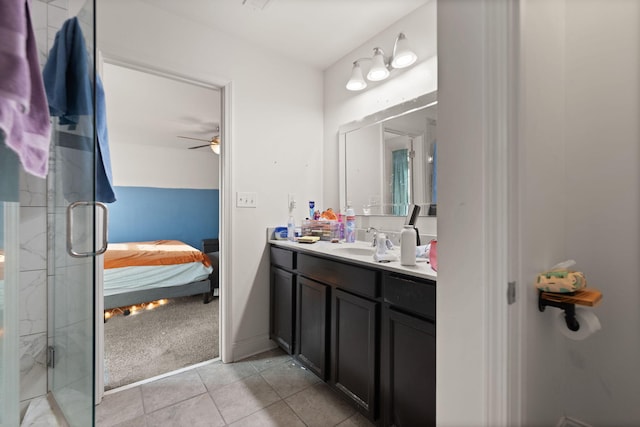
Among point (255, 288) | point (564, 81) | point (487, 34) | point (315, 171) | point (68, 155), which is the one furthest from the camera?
point (315, 171)

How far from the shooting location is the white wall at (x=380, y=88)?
1.73m

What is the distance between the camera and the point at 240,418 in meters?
1.44

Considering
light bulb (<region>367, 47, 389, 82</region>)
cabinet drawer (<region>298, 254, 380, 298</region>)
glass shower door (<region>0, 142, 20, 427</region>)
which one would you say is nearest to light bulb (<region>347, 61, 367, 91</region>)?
light bulb (<region>367, 47, 389, 82</region>)

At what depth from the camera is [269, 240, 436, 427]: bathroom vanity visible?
111 centimetres

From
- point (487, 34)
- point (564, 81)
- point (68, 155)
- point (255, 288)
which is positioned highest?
point (564, 81)

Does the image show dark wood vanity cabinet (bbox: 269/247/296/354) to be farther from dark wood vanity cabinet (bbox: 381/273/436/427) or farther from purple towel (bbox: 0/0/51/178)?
purple towel (bbox: 0/0/51/178)

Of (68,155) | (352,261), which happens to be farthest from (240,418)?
(68,155)

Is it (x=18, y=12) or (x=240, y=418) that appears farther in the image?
(x=240, y=418)

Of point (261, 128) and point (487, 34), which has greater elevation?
point (261, 128)

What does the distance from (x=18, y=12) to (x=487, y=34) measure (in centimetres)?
119

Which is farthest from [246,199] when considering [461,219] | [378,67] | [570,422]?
[570,422]

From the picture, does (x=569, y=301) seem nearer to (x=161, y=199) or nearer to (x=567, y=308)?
(x=567, y=308)

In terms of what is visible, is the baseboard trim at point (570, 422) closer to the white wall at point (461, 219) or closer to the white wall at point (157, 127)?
the white wall at point (461, 219)

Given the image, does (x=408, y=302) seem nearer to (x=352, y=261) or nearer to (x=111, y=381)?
(x=352, y=261)
